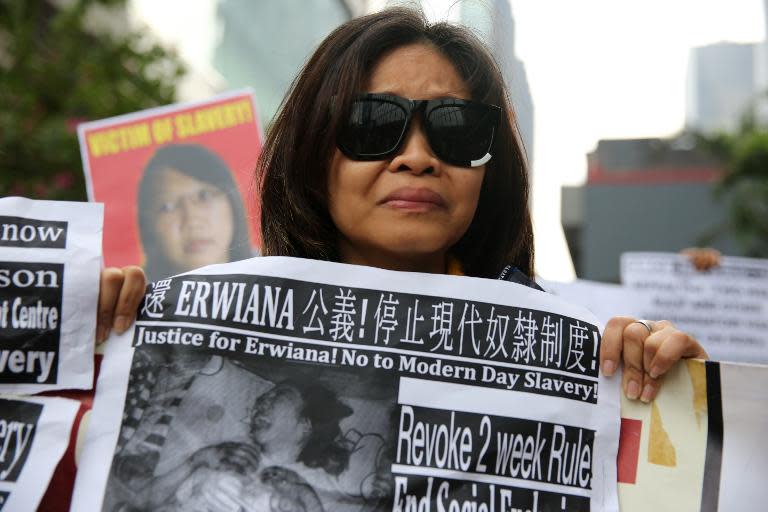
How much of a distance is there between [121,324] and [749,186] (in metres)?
11.0

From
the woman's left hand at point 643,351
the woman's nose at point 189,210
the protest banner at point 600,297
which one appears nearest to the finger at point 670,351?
the woman's left hand at point 643,351

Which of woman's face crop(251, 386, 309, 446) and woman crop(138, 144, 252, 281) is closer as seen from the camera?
woman's face crop(251, 386, 309, 446)

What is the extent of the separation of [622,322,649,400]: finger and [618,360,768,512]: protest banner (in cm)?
2

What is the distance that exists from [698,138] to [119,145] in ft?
35.8

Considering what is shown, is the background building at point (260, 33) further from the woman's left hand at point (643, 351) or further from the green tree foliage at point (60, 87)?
the woman's left hand at point (643, 351)

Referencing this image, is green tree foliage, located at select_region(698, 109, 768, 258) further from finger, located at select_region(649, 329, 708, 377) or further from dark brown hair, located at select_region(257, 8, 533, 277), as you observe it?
finger, located at select_region(649, 329, 708, 377)

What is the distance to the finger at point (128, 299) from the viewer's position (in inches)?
42.3

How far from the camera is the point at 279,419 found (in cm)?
105

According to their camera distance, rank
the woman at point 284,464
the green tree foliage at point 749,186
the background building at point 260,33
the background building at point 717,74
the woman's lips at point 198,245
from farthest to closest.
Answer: the background building at point 717,74
the background building at point 260,33
the green tree foliage at point 749,186
the woman's lips at point 198,245
the woman at point 284,464

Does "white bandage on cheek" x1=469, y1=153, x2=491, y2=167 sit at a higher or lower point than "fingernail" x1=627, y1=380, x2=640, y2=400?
higher

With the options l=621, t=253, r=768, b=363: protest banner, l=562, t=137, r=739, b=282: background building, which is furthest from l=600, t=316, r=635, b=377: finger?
l=562, t=137, r=739, b=282: background building

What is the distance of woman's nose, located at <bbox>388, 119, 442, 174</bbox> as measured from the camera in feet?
3.75

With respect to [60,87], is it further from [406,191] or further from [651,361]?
[651,361]

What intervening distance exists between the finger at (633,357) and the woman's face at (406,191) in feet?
0.93
